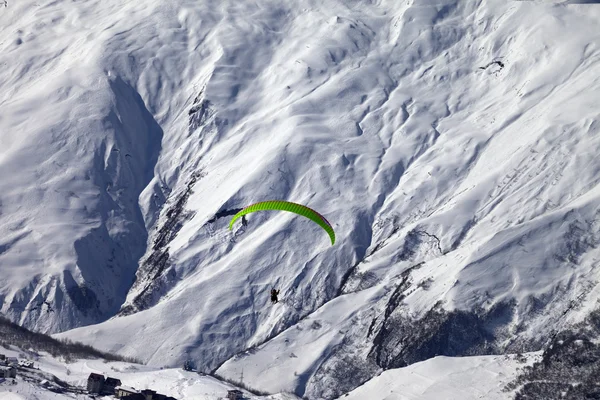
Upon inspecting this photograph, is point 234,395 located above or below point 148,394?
below

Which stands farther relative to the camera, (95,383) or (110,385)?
(110,385)

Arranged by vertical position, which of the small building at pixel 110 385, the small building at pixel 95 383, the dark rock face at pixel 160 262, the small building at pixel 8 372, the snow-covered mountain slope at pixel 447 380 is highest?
the small building at pixel 8 372

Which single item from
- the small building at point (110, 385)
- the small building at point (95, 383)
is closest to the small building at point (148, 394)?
the small building at point (110, 385)

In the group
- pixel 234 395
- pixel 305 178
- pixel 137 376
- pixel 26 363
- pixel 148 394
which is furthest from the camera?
pixel 305 178

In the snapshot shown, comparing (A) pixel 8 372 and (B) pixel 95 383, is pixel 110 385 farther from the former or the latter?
(A) pixel 8 372

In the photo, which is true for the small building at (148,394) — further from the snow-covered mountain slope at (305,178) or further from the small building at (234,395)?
the snow-covered mountain slope at (305,178)

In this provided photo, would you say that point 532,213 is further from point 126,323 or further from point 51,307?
point 51,307

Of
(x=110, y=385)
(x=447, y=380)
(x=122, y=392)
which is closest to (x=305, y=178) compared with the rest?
(x=447, y=380)
